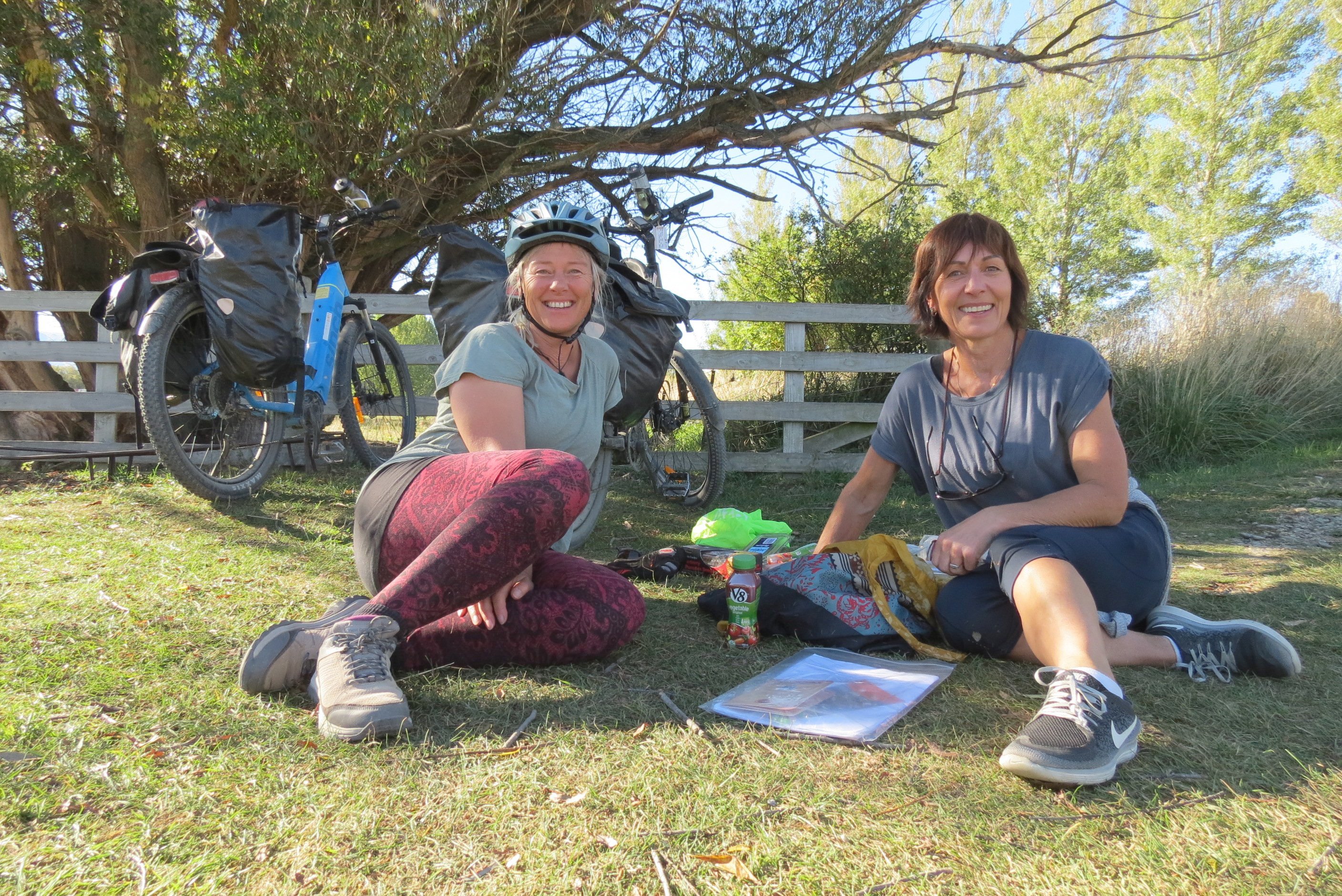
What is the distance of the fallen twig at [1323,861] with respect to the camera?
4.07ft

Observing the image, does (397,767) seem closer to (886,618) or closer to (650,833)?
(650,833)

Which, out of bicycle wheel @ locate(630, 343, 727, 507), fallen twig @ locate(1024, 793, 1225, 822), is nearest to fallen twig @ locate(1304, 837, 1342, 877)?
fallen twig @ locate(1024, 793, 1225, 822)

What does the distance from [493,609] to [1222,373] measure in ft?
25.6

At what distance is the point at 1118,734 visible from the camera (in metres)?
1.56

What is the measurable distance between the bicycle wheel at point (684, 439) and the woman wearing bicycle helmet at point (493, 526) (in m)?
2.02

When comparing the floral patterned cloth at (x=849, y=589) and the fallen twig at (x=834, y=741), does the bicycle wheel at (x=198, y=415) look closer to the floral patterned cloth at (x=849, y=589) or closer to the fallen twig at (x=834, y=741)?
the floral patterned cloth at (x=849, y=589)

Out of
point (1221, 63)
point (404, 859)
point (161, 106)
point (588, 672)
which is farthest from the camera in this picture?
point (1221, 63)

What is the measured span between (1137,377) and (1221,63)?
736 inches

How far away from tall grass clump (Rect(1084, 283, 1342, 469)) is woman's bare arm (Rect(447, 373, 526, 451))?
629 cm

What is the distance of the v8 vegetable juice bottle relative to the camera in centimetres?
237

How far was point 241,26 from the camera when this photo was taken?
17.1ft

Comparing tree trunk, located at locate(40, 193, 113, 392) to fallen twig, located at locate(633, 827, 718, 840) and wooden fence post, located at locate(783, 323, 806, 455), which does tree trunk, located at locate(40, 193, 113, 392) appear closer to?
wooden fence post, located at locate(783, 323, 806, 455)

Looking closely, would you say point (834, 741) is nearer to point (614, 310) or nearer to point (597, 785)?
point (597, 785)

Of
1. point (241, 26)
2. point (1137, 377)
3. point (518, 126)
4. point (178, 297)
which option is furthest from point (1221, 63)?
point (178, 297)
